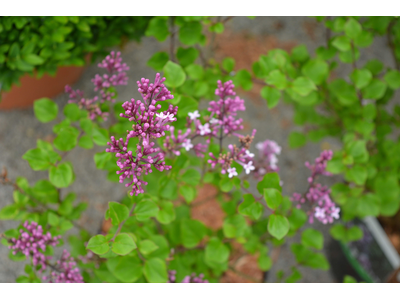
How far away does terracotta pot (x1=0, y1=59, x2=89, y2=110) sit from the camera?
191 cm

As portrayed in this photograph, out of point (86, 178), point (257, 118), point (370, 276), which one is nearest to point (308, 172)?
point (257, 118)

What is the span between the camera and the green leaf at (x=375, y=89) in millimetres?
1244

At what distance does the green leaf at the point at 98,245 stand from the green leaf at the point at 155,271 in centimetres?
20

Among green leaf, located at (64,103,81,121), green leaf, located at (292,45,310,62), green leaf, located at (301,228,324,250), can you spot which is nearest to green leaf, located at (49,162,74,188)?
green leaf, located at (64,103,81,121)

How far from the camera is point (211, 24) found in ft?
3.83

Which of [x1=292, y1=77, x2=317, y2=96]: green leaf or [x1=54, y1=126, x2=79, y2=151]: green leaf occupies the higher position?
[x1=292, y1=77, x2=317, y2=96]: green leaf

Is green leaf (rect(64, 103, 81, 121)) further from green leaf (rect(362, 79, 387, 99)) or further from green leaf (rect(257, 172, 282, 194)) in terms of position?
green leaf (rect(362, 79, 387, 99))

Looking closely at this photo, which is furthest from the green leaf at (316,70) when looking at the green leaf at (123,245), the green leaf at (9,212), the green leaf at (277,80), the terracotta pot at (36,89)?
the terracotta pot at (36,89)

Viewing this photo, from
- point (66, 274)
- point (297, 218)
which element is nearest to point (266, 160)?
point (297, 218)

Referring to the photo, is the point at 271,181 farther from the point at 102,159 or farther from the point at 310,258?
the point at 310,258

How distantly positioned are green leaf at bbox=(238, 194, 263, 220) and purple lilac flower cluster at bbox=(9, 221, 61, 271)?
0.52 m

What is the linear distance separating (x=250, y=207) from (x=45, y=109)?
0.69 metres

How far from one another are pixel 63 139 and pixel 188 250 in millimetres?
607

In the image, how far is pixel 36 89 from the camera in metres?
1.97
